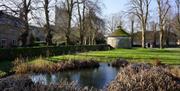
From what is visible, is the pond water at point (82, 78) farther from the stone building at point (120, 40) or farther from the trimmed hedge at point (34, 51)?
the stone building at point (120, 40)

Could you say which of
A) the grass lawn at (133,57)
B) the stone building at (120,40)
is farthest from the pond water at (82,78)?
the stone building at (120,40)

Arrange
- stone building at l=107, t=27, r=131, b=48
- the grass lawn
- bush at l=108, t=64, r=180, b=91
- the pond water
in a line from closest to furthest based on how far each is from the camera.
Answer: bush at l=108, t=64, r=180, b=91 < the pond water < the grass lawn < stone building at l=107, t=27, r=131, b=48

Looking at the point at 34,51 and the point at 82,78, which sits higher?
the point at 34,51

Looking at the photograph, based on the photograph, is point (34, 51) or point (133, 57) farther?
point (34, 51)

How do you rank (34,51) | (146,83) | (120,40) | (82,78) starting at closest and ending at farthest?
(146,83) < (82,78) < (34,51) < (120,40)

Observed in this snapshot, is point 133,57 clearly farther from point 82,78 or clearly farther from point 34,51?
point 82,78

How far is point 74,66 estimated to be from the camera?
24594 mm

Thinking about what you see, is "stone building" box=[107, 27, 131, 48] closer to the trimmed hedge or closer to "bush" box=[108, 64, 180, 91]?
the trimmed hedge

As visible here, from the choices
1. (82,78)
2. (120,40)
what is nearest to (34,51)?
(82,78)

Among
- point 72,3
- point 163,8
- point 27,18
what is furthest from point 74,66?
point 163,8

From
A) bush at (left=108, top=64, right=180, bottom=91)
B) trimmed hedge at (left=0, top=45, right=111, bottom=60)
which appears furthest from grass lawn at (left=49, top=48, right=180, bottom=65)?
bush at (left=108, top=64, right=180, bottom=91)

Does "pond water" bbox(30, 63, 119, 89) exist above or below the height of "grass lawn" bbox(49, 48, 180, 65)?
below

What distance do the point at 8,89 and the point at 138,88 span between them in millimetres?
4523

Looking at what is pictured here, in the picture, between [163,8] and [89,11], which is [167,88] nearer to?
[89,11]
